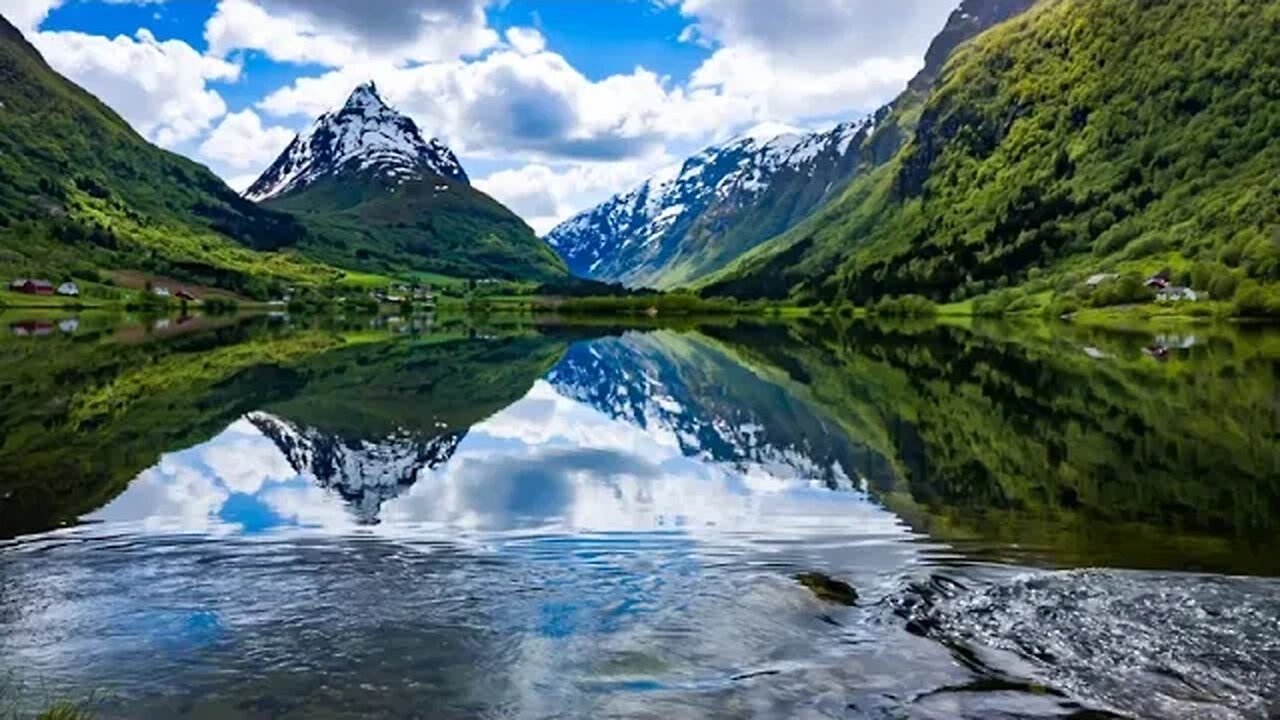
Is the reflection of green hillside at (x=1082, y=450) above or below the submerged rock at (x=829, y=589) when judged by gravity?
above

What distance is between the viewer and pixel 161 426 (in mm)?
50281

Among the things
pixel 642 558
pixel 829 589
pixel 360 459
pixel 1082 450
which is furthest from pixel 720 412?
pixel 829 589

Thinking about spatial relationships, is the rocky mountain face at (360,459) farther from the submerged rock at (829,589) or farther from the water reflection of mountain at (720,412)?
the submerged rock at (829,589)

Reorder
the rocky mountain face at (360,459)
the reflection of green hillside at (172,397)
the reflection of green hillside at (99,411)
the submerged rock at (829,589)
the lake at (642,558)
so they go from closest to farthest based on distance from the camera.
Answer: the lake at (642,558), the submerged rock at (829,589), the reflection of green hillside at (99,411), the rocky mountain face at (360,459), the reflection of green hillside at (172,397)

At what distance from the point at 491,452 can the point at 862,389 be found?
32896 mm

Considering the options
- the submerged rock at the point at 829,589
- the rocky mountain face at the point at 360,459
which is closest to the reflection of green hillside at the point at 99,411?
the rocky mountain face at the point at 360,459

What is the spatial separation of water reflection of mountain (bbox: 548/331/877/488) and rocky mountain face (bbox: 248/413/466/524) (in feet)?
38.1

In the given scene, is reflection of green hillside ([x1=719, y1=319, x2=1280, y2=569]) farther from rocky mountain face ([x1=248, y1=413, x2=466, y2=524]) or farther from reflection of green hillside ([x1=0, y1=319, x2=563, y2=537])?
reflection of green hillside ([x1=0, y1=319, x2=563, y2=537])

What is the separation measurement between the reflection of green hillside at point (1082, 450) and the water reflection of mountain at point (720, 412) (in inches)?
85.1

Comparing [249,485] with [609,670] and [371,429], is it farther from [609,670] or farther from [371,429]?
[609,670]

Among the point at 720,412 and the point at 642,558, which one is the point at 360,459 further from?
the point at 720,412

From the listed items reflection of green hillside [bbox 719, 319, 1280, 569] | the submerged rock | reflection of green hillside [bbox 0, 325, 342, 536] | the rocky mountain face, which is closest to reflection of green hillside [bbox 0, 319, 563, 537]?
reflection of green hillside [bbox 0, 325, 342, 536]

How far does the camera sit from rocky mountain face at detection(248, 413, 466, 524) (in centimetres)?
3469

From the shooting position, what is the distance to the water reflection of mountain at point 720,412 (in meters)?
43.1
